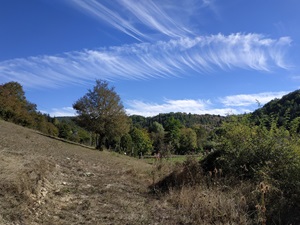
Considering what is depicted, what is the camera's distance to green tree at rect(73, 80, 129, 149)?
3425 cm

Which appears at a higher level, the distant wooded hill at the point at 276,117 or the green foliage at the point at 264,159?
the distant wooded hill at the point at 276,117

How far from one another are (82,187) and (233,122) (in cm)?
484

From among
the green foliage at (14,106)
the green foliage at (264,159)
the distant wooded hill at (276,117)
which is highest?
the green foliage at (14,106)

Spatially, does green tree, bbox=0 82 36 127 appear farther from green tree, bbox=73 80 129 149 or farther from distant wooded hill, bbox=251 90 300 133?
distant wooded hill, bbox=251 90 300 133

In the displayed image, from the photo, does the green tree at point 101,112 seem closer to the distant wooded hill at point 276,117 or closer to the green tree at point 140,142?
the distant wooded hill at point 276,117

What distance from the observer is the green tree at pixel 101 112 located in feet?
112

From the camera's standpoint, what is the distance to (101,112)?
113 feet

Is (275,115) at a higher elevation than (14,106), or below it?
below

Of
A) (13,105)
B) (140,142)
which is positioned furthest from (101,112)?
(140,142)

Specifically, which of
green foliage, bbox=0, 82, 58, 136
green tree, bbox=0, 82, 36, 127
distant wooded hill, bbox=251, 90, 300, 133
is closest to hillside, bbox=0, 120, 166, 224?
distant wooded hill, bbox=251, 90, 300, 133

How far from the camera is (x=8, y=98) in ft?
157

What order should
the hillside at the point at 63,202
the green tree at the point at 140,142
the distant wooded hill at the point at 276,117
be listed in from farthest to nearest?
the green tree at the point at 140,142, the distant wooded hill at the point at 276,117, the hillside at the point at 63,202

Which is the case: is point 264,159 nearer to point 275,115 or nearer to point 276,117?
point 276,117

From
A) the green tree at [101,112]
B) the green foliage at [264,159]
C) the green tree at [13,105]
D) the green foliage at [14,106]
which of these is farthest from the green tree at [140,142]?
the green foliage at [264,159]
